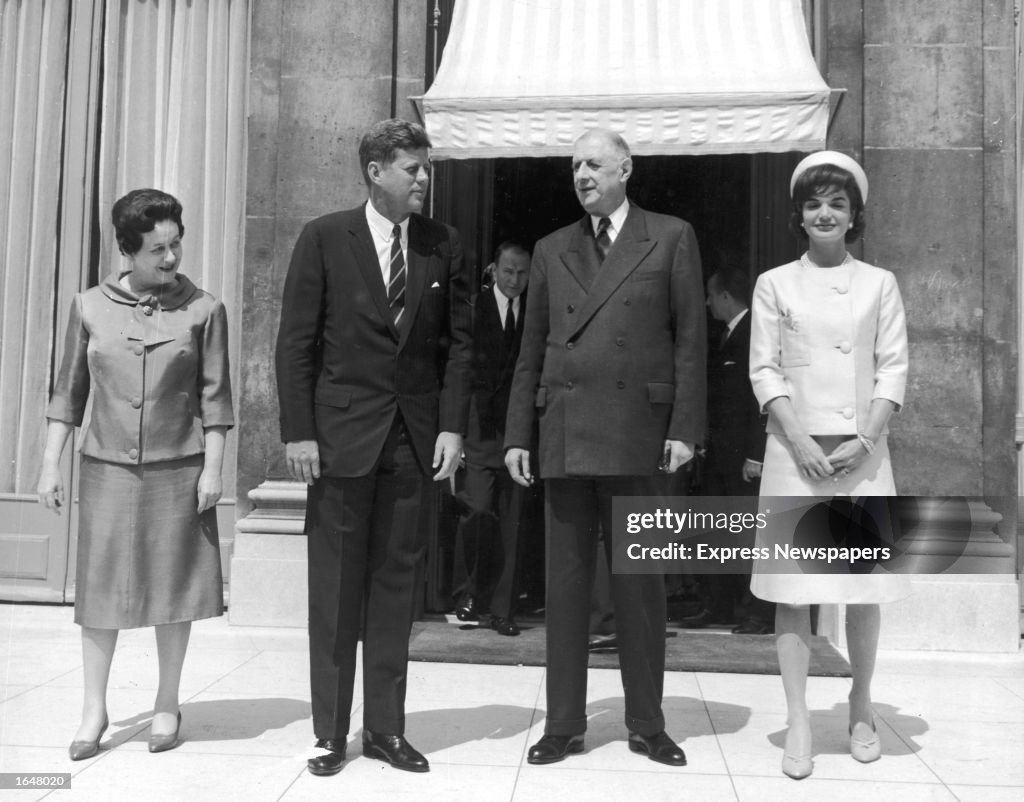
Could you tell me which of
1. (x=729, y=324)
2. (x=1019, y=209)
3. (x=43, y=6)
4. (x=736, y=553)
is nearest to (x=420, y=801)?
(x=736, y=553)

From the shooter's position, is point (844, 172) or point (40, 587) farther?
point (40, 587)

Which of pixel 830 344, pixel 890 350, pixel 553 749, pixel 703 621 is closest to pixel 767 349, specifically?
pixel 830 344

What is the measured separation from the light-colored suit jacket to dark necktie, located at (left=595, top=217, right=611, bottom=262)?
2.02 feet

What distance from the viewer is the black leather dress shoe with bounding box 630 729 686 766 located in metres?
4.18

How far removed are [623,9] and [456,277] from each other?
129 inches

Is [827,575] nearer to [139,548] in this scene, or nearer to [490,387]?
[139,548]

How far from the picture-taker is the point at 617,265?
4297 mm

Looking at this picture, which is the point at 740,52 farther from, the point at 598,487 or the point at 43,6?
the point at 43,6

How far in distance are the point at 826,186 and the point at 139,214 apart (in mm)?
2581

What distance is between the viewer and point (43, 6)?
7711 mm

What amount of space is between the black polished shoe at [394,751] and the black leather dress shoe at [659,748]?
802 millimetres

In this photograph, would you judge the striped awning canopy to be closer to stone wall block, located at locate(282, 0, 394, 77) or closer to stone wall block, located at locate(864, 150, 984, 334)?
stone wall block, located at locate(282, 0, 394, 77)

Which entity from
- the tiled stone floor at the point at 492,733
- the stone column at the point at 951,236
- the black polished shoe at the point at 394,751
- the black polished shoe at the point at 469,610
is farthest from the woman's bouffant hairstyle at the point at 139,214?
the stone column at the point at 951,236

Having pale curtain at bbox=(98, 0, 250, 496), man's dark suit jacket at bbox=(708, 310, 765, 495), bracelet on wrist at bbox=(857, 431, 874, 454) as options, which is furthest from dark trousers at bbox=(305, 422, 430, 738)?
pale curtain at bbox=(98, 0, 250, 496)
